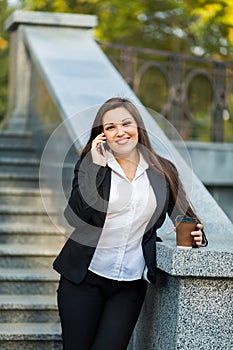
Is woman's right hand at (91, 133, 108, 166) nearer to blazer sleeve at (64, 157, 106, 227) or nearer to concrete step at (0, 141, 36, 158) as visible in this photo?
blazer sleeve at (64, 157, 106, 227)

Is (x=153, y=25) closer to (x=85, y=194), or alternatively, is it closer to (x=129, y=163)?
(x=129, y=163)

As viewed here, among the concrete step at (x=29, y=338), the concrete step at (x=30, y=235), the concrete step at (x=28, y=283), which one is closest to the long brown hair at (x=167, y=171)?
the concrete step at (x=29, y=338)

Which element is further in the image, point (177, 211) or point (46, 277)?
point (46, 277)

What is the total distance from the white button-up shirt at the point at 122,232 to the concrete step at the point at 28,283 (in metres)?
2.27

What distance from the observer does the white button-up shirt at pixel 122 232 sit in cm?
446

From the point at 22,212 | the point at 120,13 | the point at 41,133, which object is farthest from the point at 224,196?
the point at 120,13

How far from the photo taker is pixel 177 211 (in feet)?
15.2

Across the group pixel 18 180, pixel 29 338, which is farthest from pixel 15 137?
pixel 29 338

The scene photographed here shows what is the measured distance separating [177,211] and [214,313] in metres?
0.57

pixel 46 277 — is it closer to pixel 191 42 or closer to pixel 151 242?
pixel 151 242

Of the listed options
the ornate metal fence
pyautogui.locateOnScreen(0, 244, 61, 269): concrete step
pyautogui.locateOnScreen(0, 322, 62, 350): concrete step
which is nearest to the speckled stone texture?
pyautogui.locateOnScreen(0, 322, 62, 350): concrete step

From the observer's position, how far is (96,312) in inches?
177

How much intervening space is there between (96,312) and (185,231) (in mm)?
607

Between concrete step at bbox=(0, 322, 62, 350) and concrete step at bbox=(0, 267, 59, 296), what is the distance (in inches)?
20.7
